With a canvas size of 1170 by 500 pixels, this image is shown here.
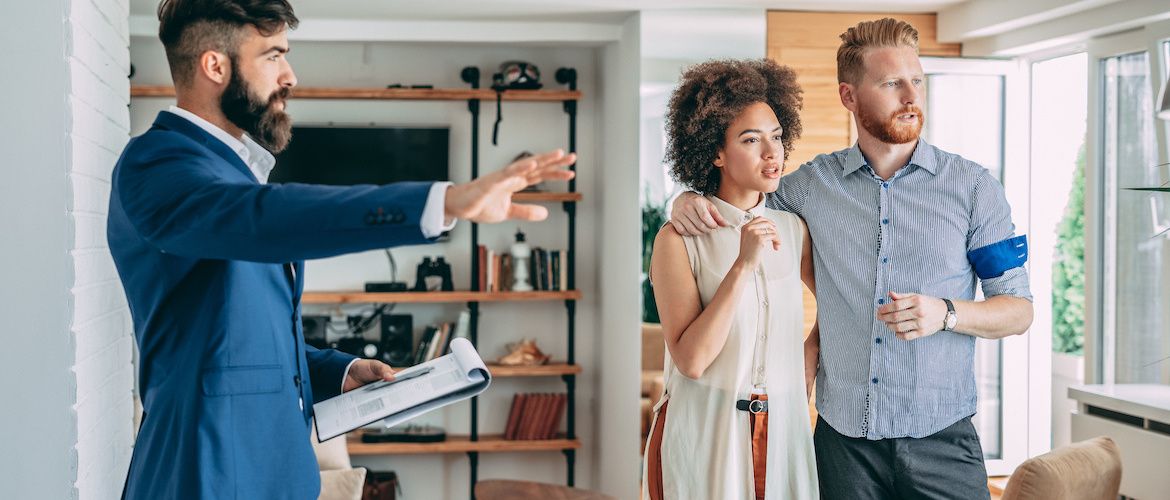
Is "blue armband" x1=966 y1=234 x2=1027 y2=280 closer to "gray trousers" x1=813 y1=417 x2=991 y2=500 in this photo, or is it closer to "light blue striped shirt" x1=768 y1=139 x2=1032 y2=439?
"light blue striped shirt" x1=768 y1=139 x2=1032 y2=439

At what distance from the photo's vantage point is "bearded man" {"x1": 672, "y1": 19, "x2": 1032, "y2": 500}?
6.30 ft

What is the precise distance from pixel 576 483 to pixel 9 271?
421 cm

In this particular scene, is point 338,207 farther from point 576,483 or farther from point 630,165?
point 576,483

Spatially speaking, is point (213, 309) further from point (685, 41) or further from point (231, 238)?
point (685, 41)

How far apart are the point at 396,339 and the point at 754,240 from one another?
3.72 metres

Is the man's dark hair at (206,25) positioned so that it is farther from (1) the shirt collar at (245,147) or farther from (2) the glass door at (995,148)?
(2) the glass door at (995,148)

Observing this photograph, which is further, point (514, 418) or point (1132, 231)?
point (514, 418)

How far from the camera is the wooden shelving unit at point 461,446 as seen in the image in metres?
5.11

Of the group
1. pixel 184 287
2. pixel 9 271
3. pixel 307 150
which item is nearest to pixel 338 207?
pixel 184 287

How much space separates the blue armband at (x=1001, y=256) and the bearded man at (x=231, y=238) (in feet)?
4.01

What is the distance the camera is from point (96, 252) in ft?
6.61

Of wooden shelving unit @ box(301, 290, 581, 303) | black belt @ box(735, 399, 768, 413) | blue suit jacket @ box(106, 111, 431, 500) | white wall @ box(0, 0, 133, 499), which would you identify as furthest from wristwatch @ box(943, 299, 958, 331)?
wooden shelving unit @ box(301, 290, 581, 303)

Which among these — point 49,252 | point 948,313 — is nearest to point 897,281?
point 948,313

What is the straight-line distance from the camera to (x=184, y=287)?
1217 mm
